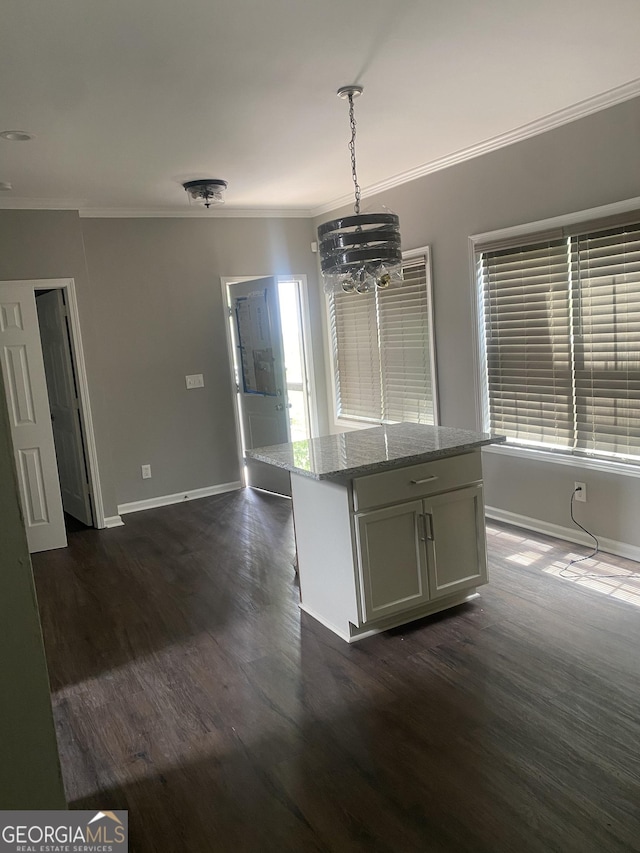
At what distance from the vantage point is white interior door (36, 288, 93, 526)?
5.13 m

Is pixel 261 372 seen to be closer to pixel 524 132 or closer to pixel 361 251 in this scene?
pixel 524 132

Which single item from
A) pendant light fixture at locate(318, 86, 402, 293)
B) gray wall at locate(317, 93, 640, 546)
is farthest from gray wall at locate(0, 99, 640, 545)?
pendant light fixture at locate(318, 86, 402, 293)

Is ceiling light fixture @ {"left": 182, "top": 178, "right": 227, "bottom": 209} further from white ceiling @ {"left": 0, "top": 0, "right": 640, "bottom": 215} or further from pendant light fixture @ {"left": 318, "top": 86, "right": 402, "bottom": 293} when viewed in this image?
pendant light fixture @ {"left": 318, "top": 86, "right": 402, "bottom": 293}

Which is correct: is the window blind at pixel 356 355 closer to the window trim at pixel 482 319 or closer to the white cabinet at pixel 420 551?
the window trim at pixel 482 319

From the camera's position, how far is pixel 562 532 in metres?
4.17

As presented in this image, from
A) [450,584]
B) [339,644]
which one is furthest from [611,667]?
[339,644]

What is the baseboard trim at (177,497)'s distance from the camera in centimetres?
567

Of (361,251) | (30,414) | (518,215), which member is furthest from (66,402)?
(518,215)

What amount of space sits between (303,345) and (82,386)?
2.25 m

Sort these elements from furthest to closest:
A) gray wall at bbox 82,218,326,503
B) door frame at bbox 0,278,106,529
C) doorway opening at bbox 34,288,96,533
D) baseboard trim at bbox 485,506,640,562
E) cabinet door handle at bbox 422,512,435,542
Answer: gray wall at bbox 82,218,326,503 < doorway opening at bbox 34,288,96,533 < door frame at bbox 0,278,106,529 < baseboard trim at bbox 485,506,640,562 < cabinet door handle at bbox 422,512,435,542

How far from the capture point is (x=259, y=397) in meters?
5.90

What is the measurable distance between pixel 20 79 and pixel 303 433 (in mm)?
4585

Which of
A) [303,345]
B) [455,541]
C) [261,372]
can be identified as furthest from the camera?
[303,345]

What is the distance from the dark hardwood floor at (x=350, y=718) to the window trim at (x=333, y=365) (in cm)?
166
